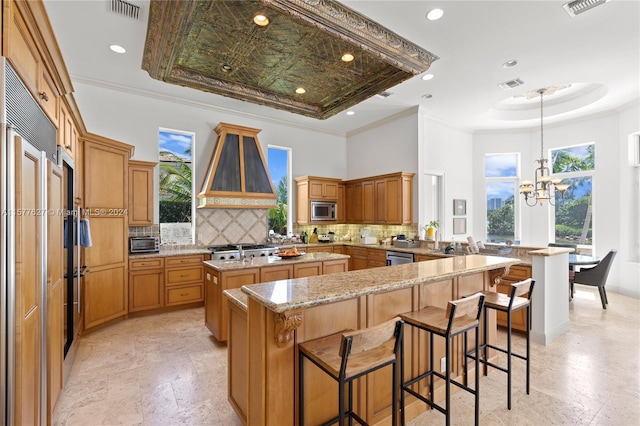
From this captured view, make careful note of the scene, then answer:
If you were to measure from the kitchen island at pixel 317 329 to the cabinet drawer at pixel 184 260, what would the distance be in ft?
9.44

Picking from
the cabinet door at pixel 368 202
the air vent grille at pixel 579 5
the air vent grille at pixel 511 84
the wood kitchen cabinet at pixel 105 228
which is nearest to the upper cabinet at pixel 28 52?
the wood kitchen cabinet at pixel 105 228

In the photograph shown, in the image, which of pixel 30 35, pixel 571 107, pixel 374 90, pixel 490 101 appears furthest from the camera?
pixel 571 107

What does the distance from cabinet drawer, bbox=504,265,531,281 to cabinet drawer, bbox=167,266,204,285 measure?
4529 millimetres

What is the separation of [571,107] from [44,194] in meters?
7.98

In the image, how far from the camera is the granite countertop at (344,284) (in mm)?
1573

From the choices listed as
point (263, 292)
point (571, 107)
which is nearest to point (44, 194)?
point (263, 292)

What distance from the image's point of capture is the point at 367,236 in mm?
6668

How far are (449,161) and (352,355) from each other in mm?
6155

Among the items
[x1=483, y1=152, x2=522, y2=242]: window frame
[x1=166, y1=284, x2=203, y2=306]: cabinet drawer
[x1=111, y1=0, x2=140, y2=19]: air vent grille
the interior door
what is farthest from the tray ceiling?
[x1=483, y1=152, x2=522, y2=242]: window frame

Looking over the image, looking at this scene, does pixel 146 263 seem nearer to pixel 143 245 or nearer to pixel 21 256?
pixel 143 245

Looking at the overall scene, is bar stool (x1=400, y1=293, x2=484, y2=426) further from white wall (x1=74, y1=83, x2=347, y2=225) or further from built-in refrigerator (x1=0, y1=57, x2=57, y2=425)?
white wall (x1=74, y1=83, x2=347, y2=225)

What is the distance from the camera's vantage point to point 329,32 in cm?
226

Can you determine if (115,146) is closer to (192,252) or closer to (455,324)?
(192,252)

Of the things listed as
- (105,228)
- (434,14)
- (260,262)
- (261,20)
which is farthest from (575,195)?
(105,228)
